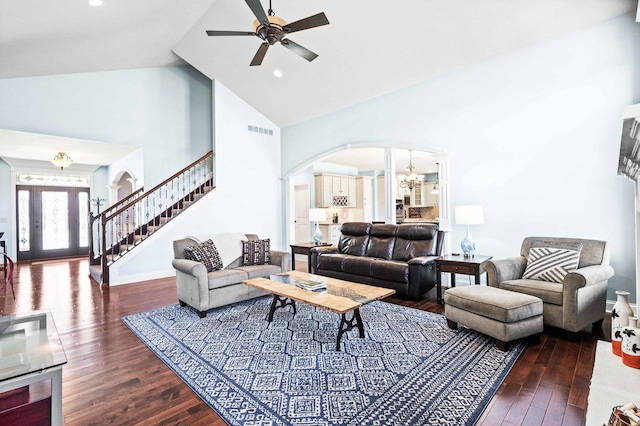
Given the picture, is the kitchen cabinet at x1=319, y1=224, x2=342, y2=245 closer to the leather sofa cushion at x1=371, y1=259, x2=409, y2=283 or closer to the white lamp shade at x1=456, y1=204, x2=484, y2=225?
the leather sofa cushion at x1=371, y1=259, x2=409, y2=283

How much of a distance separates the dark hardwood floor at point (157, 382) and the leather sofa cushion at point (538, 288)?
0.38m

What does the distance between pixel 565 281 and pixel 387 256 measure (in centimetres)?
241

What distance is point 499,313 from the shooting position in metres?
2.71

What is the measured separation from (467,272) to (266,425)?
2935mm

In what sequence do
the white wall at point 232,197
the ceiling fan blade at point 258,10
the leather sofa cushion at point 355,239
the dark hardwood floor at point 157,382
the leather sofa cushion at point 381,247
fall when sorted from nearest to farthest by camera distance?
the dark hardwood floor at point 157,382
the ceiling fan blade at point 258,10
the leather sofa cushion at point 381,247
the leather sofa cushion at point 355,239
the white wall at point 232,197

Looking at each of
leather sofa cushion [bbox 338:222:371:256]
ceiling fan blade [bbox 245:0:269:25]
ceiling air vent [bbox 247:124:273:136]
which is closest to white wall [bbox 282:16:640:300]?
leather sofa cushion [bbox 338:222:371:256]

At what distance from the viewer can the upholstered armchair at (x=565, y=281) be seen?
286 centimetres

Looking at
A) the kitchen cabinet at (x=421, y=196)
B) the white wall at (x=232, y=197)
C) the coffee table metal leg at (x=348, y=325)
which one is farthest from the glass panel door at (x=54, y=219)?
the kitchen cabinet at (x=421, y=196)

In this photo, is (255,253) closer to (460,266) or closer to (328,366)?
(328,366)

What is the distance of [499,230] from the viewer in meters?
4.46

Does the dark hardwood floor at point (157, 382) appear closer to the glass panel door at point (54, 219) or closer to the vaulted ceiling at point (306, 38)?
the vaulted ceiling at point (306, 38)

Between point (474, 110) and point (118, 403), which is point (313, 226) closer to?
point (474, 110)

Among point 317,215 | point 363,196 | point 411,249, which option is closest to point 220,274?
point 317,215

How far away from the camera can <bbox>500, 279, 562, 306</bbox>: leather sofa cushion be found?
2979 mm
